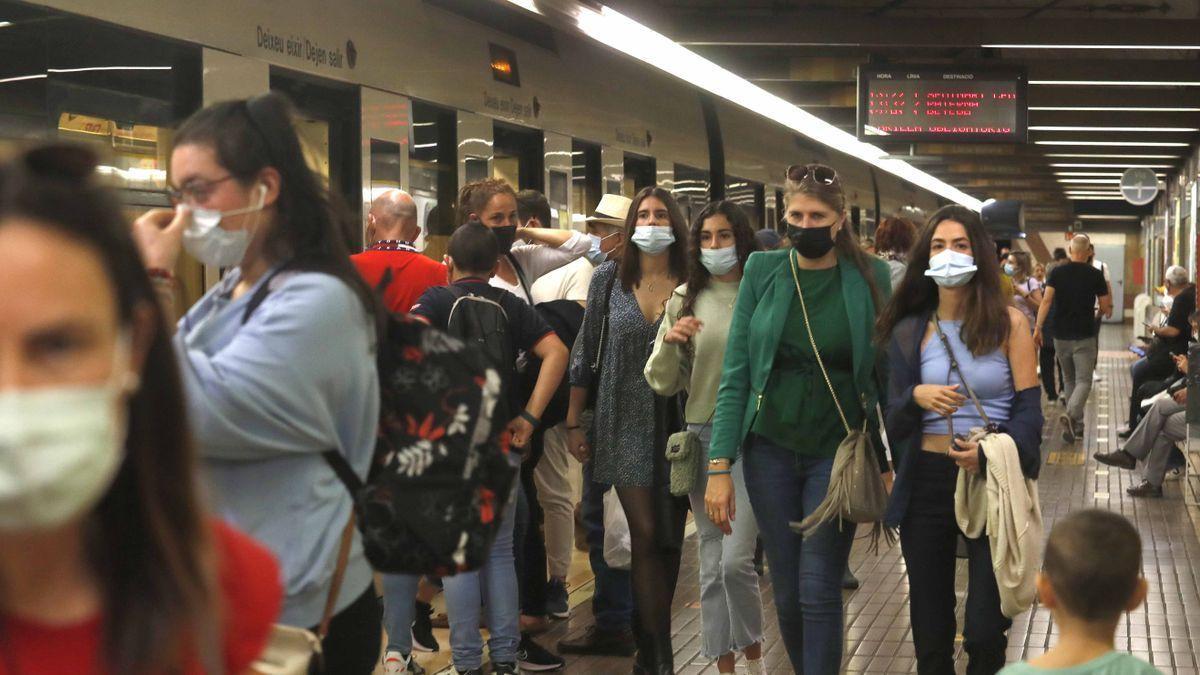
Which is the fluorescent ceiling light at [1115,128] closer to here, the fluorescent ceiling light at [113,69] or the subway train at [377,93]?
the subway train at [377,93]

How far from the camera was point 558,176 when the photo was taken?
1060 centimetres

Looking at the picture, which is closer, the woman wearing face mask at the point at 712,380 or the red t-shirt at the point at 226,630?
the red t-shirt at the point at 226,630

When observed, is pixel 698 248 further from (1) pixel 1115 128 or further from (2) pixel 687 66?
(1) pixel 1115 128

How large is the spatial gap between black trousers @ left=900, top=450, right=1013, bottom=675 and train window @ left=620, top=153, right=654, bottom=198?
8171 millimetres

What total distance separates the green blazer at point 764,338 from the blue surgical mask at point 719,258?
516 mm

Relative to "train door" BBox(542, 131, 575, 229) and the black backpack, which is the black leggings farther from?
"train door" BBox(542, 131, 575, 229)

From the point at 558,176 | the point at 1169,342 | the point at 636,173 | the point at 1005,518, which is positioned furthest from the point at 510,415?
the point at 1169,342

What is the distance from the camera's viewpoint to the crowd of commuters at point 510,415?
1.24 m

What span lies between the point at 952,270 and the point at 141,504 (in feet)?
11.5

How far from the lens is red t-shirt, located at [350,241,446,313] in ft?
18.4

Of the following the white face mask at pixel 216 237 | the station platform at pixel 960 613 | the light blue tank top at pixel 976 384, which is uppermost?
the white face mask at pixel 216 237

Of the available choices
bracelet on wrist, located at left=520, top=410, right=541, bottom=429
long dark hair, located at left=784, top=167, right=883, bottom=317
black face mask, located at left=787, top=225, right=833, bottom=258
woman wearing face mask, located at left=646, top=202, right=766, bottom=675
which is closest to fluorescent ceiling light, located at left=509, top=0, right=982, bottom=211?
bracelet on wrist, located at left=520, top=410, right=541, bottom=429

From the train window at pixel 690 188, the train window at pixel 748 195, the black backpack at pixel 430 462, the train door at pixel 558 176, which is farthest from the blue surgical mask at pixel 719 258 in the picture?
the train window at pixel 748 195

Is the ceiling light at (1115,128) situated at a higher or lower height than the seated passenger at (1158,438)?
higher
